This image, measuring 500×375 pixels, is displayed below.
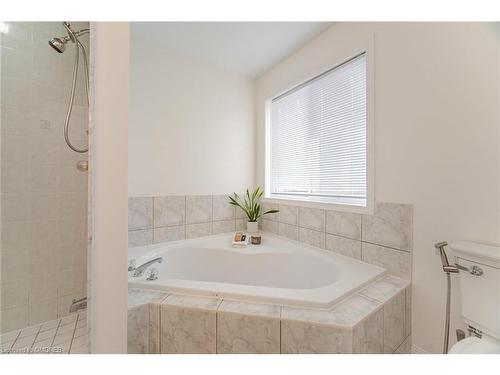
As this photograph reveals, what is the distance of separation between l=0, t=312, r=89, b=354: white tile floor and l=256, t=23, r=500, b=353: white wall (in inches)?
76.5

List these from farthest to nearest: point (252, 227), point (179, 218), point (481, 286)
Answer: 1. point (252, 227)
2. point (179, 218)
3. point (481, 286)

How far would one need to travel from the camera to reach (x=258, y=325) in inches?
34.6

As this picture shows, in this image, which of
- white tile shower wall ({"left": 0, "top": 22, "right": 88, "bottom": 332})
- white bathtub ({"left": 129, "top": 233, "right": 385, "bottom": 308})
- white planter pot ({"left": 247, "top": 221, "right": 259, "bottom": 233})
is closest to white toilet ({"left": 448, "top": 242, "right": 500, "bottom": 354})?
white bathtub ({"left": 129, "top": 233, "right": 385, "bottom": 308})

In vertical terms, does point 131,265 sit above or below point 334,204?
below

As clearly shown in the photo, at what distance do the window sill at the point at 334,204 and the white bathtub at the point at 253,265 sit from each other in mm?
364

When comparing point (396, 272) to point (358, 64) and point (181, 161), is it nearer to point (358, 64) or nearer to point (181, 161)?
point (358, 64)

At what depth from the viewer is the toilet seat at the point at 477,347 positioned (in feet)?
2.46

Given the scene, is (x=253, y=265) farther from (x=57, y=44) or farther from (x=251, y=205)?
(x=57, y=44)

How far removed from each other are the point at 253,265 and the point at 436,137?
1.54m

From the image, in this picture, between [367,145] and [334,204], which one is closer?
[367,145]

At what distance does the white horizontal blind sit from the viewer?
4.90 ft

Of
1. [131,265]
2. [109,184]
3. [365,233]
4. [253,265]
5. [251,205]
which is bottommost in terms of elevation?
[253,265]

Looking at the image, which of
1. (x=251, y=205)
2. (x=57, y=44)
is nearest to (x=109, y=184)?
(x=57, y=44)

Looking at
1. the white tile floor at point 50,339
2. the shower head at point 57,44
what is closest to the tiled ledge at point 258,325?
the white tile floor at point 50,339
